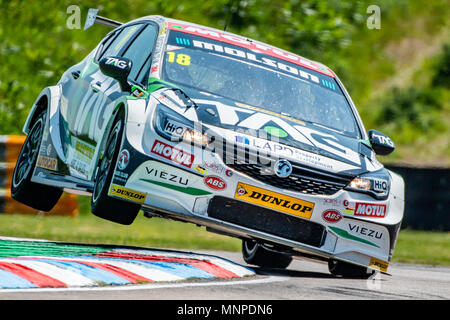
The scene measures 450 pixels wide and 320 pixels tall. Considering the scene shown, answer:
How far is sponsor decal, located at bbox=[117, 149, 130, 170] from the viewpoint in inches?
258

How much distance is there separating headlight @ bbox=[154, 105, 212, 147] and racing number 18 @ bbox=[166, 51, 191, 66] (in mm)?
1003

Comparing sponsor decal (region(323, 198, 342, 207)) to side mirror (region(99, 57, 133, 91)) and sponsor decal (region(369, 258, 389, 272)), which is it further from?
side mirror (region(99, 57, 133, 91))

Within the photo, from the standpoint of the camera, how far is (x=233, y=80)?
754 centimetres

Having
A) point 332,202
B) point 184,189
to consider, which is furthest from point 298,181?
point 184,189

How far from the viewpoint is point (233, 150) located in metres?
6.54

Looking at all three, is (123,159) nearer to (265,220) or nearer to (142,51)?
(265,220)

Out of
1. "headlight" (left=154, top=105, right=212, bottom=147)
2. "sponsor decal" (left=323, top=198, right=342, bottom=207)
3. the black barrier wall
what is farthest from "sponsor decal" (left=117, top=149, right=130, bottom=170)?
the black barrier wall

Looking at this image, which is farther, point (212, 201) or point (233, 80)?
point (233, 80)

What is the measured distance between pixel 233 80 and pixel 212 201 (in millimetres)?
1354

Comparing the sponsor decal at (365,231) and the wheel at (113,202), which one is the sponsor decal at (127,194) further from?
the sponsor decal at (365,231)

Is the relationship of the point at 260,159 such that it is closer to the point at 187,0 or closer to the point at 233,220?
the point at 233,220

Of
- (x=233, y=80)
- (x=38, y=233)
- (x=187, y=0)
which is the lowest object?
(x=38, y=233)

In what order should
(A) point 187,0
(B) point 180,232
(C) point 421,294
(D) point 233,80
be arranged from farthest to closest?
(A) point 187,0 < (B) point 180,232 < (D) point 233,80 < (C) point 421,294
